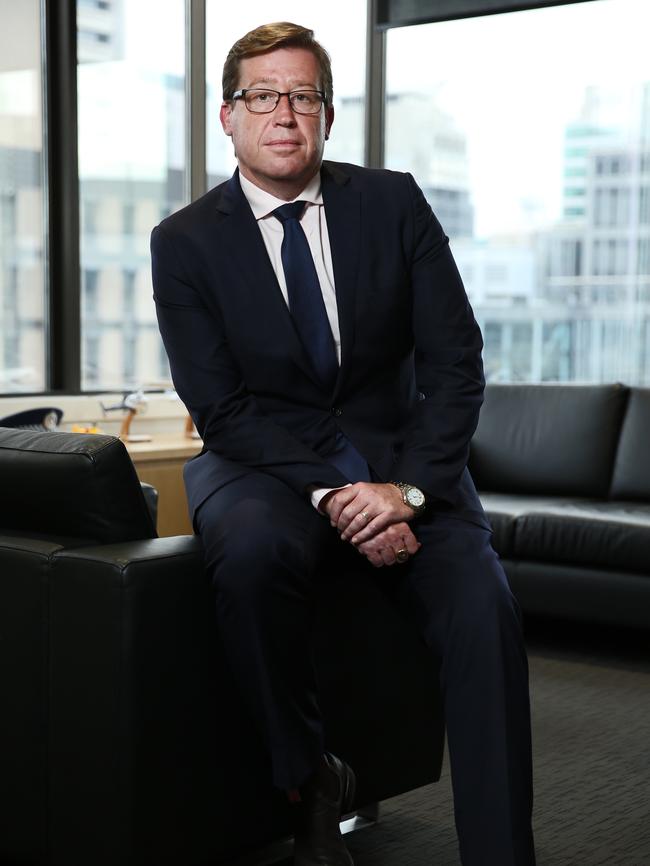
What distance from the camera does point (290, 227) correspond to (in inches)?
89.1

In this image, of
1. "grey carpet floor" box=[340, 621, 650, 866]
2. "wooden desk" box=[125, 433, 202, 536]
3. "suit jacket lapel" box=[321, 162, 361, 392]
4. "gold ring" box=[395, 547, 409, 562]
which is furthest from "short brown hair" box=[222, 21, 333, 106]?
"wooden desk" box=[125, 433, 202, 536]

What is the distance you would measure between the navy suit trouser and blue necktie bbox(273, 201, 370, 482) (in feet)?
0.78

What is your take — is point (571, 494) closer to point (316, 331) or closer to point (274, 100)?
point (316, 331)

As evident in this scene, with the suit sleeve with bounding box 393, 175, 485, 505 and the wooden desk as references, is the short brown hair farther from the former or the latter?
the wooden desk

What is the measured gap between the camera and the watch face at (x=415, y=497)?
209 centimetres

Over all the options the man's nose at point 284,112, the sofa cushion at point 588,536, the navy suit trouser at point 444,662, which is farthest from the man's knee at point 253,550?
the sofa cushion at point 588,536

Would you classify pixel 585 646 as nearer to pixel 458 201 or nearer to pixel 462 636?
pixel 462 636

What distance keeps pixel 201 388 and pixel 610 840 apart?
1.18 meters

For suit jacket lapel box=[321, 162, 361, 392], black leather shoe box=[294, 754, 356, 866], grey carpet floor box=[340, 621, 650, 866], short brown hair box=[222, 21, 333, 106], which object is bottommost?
grey carpet floor box=[340, 621, 650, 866]

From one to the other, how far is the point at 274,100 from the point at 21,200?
120 inches

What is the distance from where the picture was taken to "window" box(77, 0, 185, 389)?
17.2 feet

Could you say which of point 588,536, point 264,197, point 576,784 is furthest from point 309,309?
point 588,536

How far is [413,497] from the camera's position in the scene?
2.09 metres

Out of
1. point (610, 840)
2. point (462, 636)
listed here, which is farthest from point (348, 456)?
point (610, 840)
